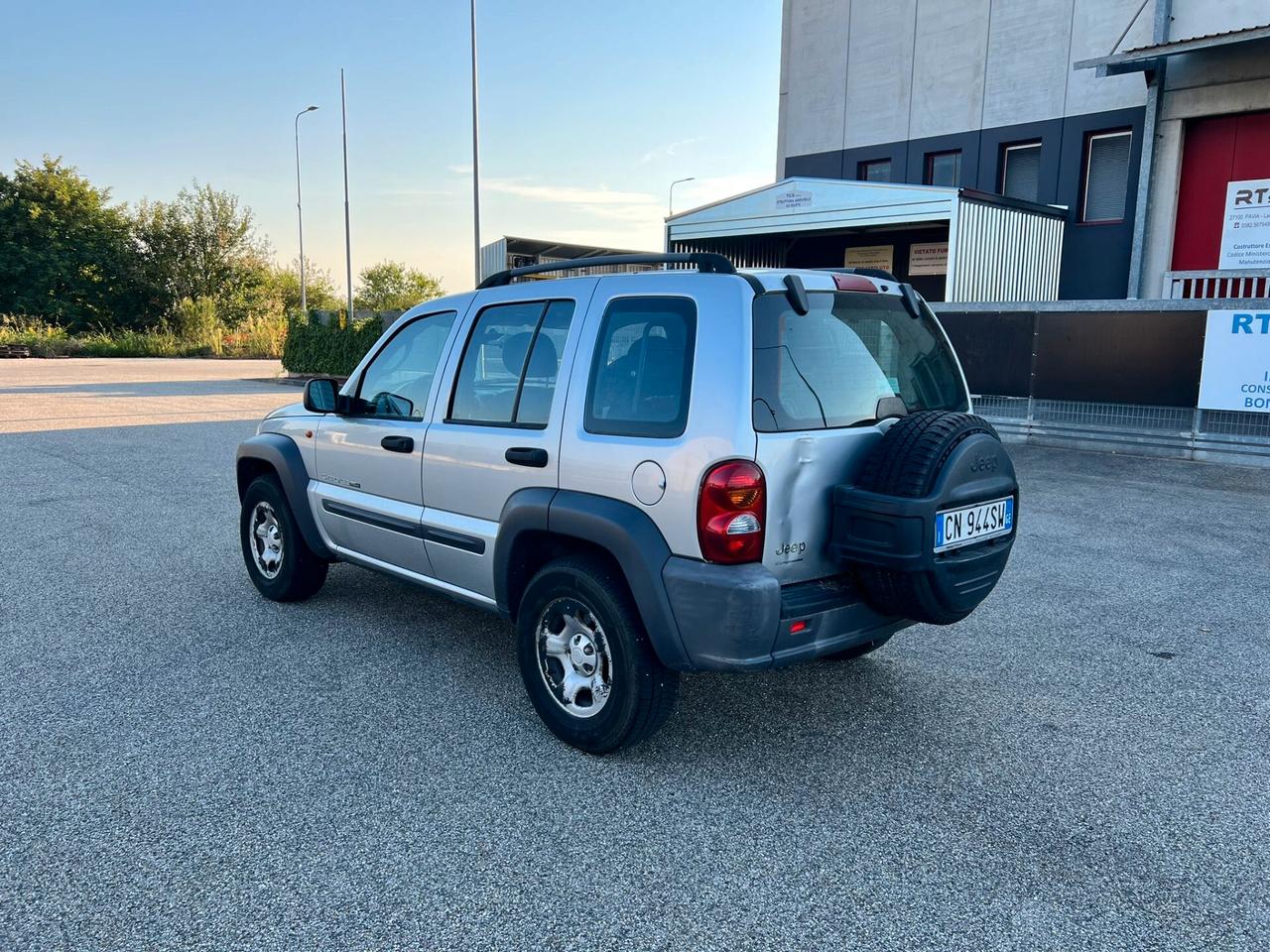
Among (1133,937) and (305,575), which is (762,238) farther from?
(1133,937)

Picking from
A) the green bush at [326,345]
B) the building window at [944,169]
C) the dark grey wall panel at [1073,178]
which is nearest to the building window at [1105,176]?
the dark grey wall panel at [1073,178]

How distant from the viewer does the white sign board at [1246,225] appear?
15656 millimetres

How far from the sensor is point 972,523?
3416mm

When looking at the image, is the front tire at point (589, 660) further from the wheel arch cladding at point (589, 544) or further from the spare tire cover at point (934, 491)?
the spare tire cover at point (934, 491)

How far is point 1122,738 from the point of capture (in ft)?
12.5

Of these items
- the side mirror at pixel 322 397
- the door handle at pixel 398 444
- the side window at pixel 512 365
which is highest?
the side window at pixel 512 365

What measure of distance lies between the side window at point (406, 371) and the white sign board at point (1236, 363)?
9653 mm

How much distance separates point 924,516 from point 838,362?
0.69 metres

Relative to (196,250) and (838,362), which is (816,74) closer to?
(838,362)

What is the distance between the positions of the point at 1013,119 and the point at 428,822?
20.1 meters

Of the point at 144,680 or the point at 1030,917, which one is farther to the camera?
the point at 144,680

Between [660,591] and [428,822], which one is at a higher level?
[660,591]

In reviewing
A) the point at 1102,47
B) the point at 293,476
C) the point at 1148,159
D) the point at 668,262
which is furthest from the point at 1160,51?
the point at 293,476

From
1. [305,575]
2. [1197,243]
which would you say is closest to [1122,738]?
[305,575]
